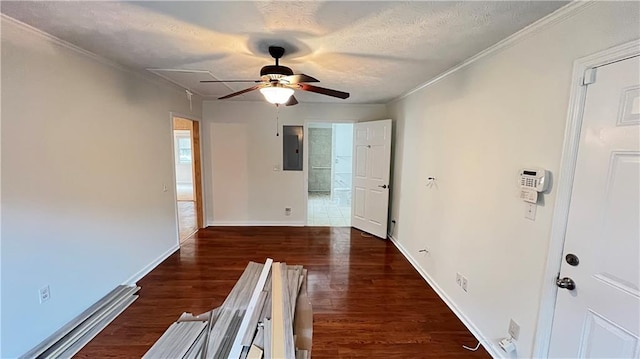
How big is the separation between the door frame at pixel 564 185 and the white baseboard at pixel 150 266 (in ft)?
11.9

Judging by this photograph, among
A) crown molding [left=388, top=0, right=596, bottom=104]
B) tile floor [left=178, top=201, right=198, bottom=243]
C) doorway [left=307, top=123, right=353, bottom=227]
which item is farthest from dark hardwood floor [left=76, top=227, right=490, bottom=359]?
crown molding [left=388, top=0, right=596, bottom=104]

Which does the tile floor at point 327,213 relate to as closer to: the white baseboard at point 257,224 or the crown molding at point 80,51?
the white baseboard at point 257,224

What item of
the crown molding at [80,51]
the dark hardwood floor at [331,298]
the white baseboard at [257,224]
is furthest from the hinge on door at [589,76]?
the white baseboard at [257,224]

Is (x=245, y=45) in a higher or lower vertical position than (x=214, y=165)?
higher

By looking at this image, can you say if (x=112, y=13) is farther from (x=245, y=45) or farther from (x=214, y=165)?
(x=214, y=165)

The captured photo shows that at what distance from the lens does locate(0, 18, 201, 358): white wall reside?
180 cm

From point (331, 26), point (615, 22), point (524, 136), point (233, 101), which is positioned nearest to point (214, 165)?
point (233, 101)

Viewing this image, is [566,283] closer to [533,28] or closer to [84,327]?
[533,28]

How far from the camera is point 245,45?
2.15 meters

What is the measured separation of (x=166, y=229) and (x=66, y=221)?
1.56 meters

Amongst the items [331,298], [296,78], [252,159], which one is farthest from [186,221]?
[296,78]

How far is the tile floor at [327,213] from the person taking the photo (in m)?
5.58

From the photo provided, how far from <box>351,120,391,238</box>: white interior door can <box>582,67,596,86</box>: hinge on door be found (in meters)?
2.97

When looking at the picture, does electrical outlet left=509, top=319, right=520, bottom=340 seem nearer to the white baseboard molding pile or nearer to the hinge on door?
the hinge on door
